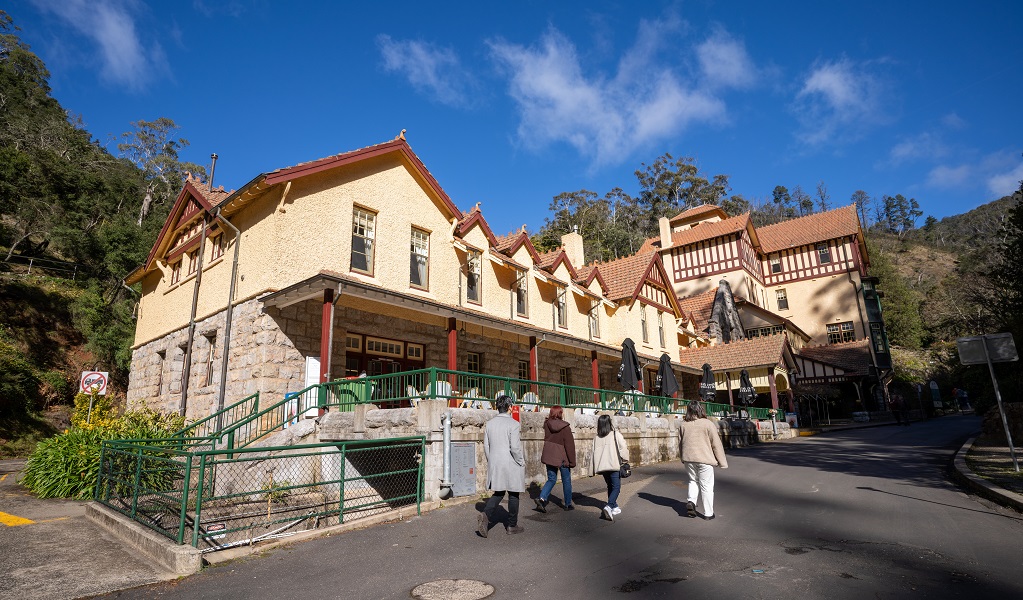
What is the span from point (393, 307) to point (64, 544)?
8.45 meters

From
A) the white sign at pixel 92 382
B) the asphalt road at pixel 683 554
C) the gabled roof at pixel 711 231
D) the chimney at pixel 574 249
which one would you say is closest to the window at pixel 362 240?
the white sign at pixel 92 382

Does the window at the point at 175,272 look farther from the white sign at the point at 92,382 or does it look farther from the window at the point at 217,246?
the white sign at the point at 92,382

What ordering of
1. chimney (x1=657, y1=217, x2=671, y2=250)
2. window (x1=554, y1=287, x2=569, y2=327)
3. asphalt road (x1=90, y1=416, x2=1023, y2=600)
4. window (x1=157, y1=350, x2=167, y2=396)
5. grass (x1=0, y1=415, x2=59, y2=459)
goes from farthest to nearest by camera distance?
chimney (x1=657, y1=217, x2=671, y2=250), window (x1=554, y1=287, x2=569, y2=327), grass (x1=0, y1=415, x2=59, y2=459), window (x1=157, y1=350, x2=167, y2=396), asphalt road (x1=90, y1=416, x2=1023, y2=600)

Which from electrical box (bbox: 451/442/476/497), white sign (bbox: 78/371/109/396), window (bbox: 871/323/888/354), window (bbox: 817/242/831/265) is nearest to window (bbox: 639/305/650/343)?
electrical box (bbox: 451/442/476/497)

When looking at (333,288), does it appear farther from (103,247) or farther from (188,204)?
(103,247)

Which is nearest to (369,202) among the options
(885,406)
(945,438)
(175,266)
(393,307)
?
(393,307)

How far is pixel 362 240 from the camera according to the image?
1495 centimetres

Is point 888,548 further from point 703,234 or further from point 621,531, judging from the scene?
point 703,234

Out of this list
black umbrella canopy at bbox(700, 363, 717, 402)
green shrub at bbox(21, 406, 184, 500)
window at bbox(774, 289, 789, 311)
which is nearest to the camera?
green shrub at bbox(21, 406, 184, 500)

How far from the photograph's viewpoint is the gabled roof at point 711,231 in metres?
42.7

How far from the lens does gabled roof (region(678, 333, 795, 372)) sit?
25688 millimetres

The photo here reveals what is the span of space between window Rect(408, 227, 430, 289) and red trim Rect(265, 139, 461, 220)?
1434mm

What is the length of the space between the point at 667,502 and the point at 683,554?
3.22 metres

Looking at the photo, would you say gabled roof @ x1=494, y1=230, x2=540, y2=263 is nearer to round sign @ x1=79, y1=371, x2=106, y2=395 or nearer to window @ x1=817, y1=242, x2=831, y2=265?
round sign @ x1=79, y1=371, x2=106, y2=395
